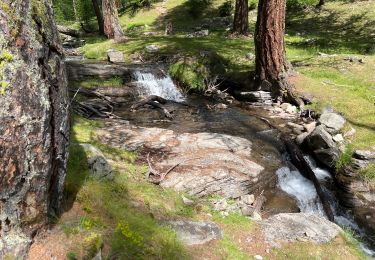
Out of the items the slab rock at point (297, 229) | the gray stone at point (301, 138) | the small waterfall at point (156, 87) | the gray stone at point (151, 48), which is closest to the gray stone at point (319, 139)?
the gray stone at point (301, 138)

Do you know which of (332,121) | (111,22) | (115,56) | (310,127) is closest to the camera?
(332,121)

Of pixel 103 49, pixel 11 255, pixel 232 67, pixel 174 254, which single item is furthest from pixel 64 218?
pixel 103 49

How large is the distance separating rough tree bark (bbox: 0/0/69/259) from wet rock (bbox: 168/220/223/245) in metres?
2.16

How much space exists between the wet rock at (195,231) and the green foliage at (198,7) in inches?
1383

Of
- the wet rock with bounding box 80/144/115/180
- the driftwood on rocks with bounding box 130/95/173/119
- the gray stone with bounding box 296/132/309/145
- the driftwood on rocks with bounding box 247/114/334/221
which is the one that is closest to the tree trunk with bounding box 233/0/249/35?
the driftwood on rocks with bounding box 130/95/173/119

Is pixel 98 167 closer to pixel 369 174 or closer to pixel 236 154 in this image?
pixel 236 154

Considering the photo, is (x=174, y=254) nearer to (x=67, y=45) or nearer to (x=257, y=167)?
(x=257, y=167)

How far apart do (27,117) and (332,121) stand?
30.7 ft

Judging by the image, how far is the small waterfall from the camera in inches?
619

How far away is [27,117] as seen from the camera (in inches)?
155

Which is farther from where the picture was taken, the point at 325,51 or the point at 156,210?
the point at 325,51

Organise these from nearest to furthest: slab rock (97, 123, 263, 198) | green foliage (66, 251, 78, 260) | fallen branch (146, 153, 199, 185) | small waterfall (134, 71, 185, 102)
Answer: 1. green foliage (66, 251, 78, 260)
2. fallen branch (146, 153, 199, 185)
3. slab rock (97, 123, 263, 198)
4. small waterfall (134, 71, 185, 102)

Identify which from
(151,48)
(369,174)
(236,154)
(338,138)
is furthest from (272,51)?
(151,48)

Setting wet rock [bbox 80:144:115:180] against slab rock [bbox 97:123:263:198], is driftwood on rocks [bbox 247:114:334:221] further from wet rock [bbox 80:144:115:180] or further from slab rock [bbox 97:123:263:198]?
wet rock [bbox 80:144:115:180]
